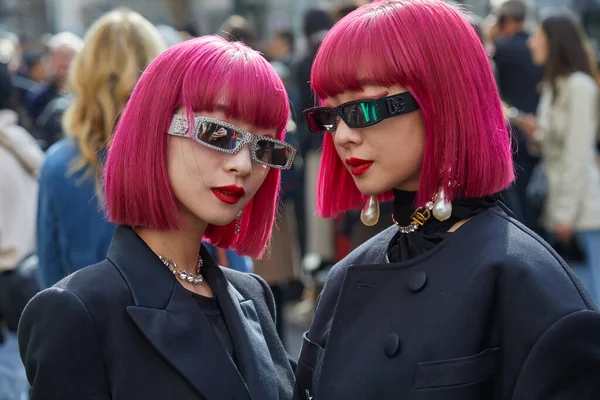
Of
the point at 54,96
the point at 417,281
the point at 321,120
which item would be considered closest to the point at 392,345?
the point at 417,281

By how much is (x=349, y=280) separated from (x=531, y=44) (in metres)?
4.91

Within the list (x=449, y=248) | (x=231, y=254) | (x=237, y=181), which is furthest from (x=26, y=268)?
(x=449, y=248)

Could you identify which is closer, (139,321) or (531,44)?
(139,321)

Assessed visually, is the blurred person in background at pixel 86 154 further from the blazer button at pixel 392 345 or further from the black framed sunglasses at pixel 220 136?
the blazer button at pixel 392 345

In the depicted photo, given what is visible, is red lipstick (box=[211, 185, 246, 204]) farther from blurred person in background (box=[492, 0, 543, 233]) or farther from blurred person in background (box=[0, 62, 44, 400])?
blurred person in background (box=[492, 0, 543, 233])

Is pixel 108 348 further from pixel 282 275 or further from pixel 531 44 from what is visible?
pixel 531 44

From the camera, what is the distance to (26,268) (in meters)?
4.68

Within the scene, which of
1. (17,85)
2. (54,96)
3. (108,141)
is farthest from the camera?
(17,85)

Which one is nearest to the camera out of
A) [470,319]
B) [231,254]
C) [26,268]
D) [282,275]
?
[470,319]

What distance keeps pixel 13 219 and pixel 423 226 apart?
10.3 ft

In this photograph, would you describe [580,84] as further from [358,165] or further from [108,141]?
[358,165]

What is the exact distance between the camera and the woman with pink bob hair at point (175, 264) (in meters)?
2.13

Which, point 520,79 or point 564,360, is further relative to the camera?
point 520,79

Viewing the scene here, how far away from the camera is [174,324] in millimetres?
2246
